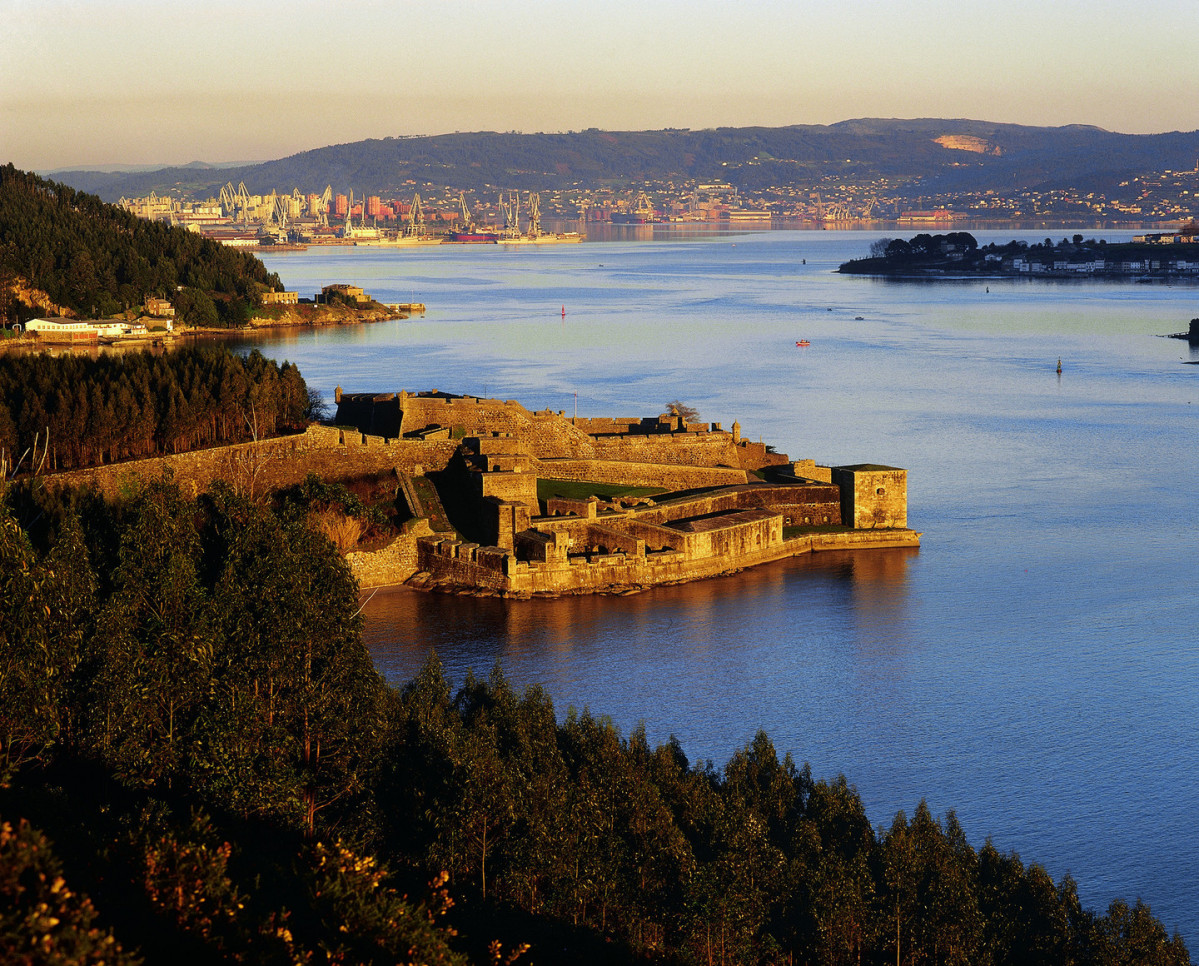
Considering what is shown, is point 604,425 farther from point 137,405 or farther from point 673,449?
point 137,405

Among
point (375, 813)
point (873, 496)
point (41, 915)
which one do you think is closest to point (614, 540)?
point (873, 496)

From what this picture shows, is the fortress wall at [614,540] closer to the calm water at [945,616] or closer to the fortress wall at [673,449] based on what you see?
the calm water at [945,616]

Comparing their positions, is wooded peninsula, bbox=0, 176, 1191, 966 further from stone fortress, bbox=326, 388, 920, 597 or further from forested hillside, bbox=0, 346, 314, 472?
forested hillside, bbox=0, 346, 314, 472

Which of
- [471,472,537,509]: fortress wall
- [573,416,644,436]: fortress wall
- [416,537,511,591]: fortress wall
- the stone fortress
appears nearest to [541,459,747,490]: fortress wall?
the stone fortress

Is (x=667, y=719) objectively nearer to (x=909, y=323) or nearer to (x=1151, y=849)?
(x=1151, y=849)

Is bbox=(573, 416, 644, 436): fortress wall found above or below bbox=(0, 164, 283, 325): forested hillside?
below

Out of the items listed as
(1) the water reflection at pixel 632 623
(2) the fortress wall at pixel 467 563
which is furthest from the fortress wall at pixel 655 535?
(2) the fortress wall at pixel 467 563
